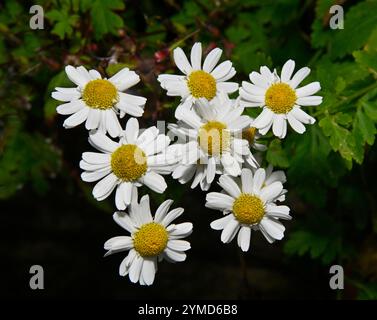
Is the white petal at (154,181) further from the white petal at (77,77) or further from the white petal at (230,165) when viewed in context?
the white petal at (77,77)

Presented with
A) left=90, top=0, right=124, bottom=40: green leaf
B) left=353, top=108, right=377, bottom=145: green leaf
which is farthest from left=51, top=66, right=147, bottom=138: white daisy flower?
left=353, top=108, right=377, bottom=145: green leaf

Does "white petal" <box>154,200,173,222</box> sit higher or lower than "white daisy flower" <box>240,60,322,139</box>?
lower

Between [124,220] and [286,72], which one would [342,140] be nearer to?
[286,72]

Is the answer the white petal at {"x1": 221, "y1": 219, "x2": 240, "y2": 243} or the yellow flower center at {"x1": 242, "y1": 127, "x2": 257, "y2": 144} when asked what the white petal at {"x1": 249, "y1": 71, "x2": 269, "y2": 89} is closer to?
the yellow flower center at {"x1": 242, "y1": 127, "x2": 257, "y2": 144}

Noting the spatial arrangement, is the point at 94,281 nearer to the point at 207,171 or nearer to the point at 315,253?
the point at 315,253

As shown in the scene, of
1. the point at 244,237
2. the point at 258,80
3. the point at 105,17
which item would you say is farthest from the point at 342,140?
the point at 105,17
